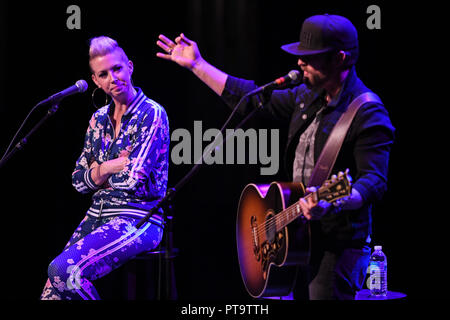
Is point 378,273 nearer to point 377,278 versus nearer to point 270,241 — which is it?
point 377,278

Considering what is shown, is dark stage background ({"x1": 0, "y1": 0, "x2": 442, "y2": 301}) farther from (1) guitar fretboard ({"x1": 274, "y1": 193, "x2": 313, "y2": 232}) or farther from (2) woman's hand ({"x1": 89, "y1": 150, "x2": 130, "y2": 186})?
(1) guitar fretboard ({"x1": 274, "y1": 193, "x2": 313, "y2": 232})

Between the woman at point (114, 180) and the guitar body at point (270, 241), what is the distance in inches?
27.1

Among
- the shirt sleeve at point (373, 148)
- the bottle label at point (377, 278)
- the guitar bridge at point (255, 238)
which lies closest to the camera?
the shirt sleeve at point (373, 148)

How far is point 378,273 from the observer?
3.98 metres

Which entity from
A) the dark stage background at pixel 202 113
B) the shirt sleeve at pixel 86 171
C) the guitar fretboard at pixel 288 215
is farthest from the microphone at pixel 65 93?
the guitar fretboard at pixel 288 215

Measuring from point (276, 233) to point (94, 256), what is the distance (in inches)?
47.7

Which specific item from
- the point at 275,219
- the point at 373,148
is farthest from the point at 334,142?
the point at 275,219

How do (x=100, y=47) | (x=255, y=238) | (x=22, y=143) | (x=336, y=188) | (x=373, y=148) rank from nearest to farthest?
(x=336, y=188), (x=373, y=148), (x=255, y=238), (x=22, y=143), (x=100, y=47)

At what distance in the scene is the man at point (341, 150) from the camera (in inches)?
102

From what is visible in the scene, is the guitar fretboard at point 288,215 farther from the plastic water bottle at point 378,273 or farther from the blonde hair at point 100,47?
the blonde hair at point 100,47

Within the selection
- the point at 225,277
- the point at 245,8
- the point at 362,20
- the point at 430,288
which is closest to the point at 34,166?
the point at 225,277

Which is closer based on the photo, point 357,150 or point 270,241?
point 357,150
